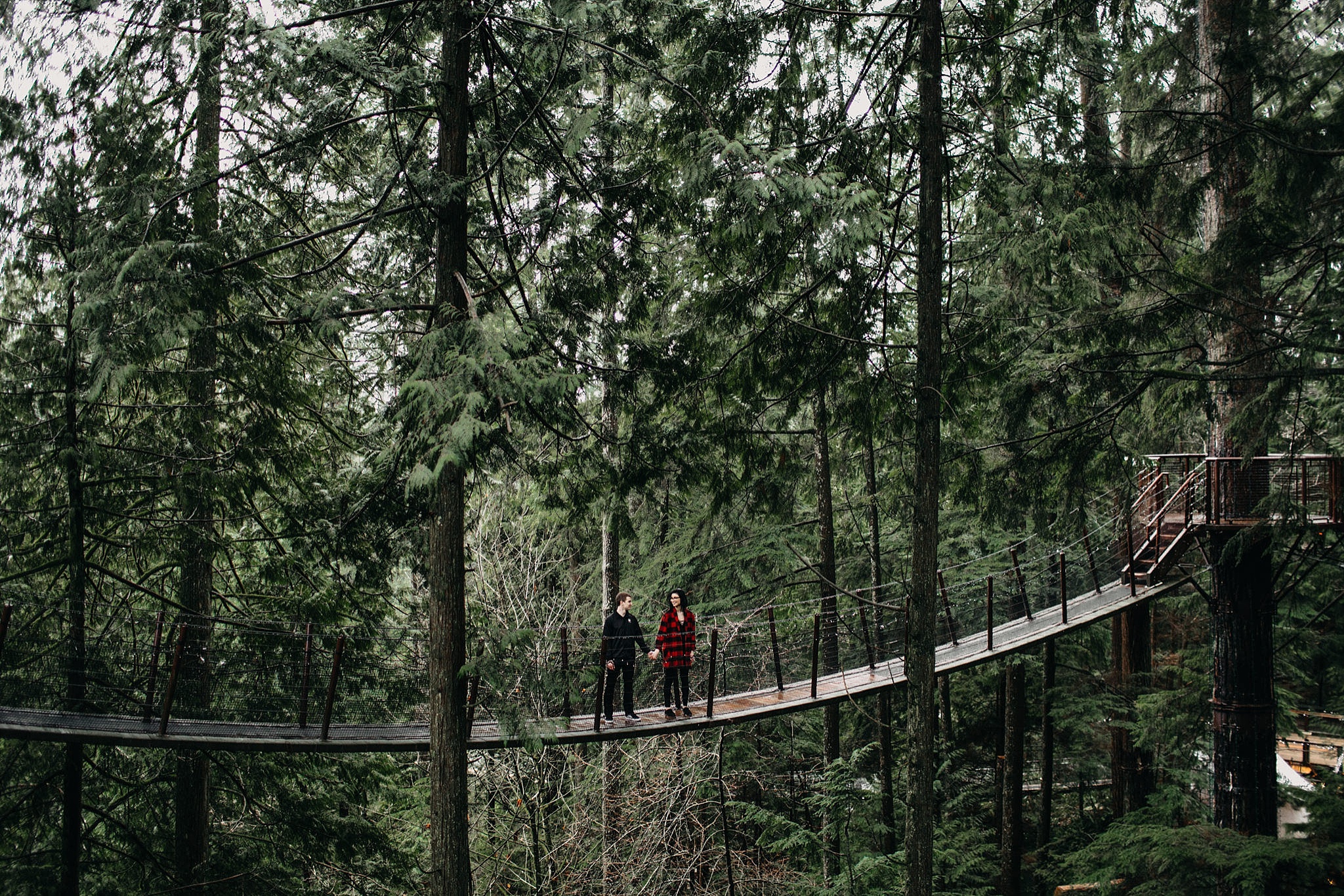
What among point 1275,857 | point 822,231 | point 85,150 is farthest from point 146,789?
point 1275,857

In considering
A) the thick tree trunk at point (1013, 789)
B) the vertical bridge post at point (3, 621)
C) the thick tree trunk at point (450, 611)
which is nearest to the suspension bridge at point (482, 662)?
the vertical bridge post at point (3, 621)

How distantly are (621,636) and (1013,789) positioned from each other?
7025mm

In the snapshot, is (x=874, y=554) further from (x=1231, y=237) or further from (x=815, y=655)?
(x=1231, y=237)

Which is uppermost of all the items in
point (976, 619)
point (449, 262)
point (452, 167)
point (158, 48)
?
point (158, 48)

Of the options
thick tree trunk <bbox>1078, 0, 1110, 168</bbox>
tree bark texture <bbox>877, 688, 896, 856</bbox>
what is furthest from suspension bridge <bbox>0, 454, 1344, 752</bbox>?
thick tree trunk <bbox>1078, 0, 1110, 168</bbox>

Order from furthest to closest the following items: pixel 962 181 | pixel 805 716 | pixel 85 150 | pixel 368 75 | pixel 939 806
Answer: pixel 805 716, pixel 939 806, pixel 962 181, pixel 85 150, pixel 368 75

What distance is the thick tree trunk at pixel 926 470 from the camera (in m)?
5.66

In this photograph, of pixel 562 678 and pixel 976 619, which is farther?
pixel 976 619

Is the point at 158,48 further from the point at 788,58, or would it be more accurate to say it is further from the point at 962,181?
the point at 962,181

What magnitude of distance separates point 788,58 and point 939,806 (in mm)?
10602

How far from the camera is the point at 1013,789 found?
11156 mm

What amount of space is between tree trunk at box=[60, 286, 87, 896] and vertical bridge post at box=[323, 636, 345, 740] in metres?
1.74

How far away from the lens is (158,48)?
17.0ft

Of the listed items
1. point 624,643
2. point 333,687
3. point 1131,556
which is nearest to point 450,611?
point 333,687
